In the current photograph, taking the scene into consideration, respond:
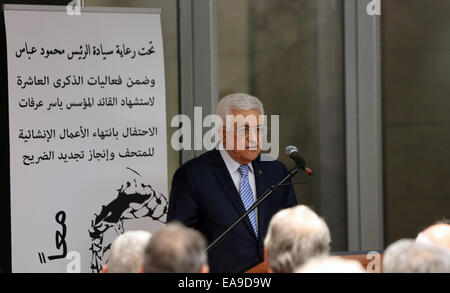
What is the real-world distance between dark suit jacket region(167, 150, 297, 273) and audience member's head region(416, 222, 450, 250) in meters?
1.27

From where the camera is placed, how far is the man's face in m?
3.91

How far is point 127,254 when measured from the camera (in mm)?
2156

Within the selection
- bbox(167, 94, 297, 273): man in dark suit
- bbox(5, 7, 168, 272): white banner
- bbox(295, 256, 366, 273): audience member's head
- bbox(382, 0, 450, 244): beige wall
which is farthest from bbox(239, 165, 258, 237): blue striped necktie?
bbox(382, 0, 450, 244): beige wall

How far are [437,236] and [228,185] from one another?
148 cm

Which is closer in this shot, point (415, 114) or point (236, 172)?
point (236, 172)

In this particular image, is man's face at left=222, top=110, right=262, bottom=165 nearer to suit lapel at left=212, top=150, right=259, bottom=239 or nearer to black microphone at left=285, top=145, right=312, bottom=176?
suit lapel at left=212, top=150, right=259, bottom=239

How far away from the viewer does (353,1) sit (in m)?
5.85

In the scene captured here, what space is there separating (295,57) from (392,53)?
84cm

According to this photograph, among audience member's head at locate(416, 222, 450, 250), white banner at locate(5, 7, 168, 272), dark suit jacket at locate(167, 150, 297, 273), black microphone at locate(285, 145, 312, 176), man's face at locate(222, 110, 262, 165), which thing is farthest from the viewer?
white banner at locate(5, 7, 168, 272)

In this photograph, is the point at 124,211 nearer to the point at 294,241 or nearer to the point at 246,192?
the point at 246,192

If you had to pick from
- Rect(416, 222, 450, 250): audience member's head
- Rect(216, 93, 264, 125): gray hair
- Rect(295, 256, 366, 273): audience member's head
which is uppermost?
Rect(216, 93, 264, 125): gray hair

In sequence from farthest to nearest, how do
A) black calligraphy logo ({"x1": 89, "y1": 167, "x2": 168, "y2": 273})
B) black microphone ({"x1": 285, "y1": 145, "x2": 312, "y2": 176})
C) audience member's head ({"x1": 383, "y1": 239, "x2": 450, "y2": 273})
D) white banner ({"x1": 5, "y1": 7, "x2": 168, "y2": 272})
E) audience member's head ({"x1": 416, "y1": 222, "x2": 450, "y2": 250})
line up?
black calligraphy logo ({"x1": 89, "y1": 167, "x2": 168, "y2": 273})
white banner ({"x1": 5, "y1": 7, "x2": 168, "y2": 272})
black microphone ({"x1": 285, "y1": 145, "x2": 312, "y2": 176})
audience member's head ({"x1": 416, "y1": 222, "x2": 450, "y2": 250})
audience member's head ({"x1": 383, "y1": 239, "x2": 450, "y2": 273})

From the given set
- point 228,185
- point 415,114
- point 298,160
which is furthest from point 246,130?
point 415,114

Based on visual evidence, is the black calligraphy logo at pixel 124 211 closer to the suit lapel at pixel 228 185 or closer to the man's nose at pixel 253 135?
the suit lapel at pixel 228 185
